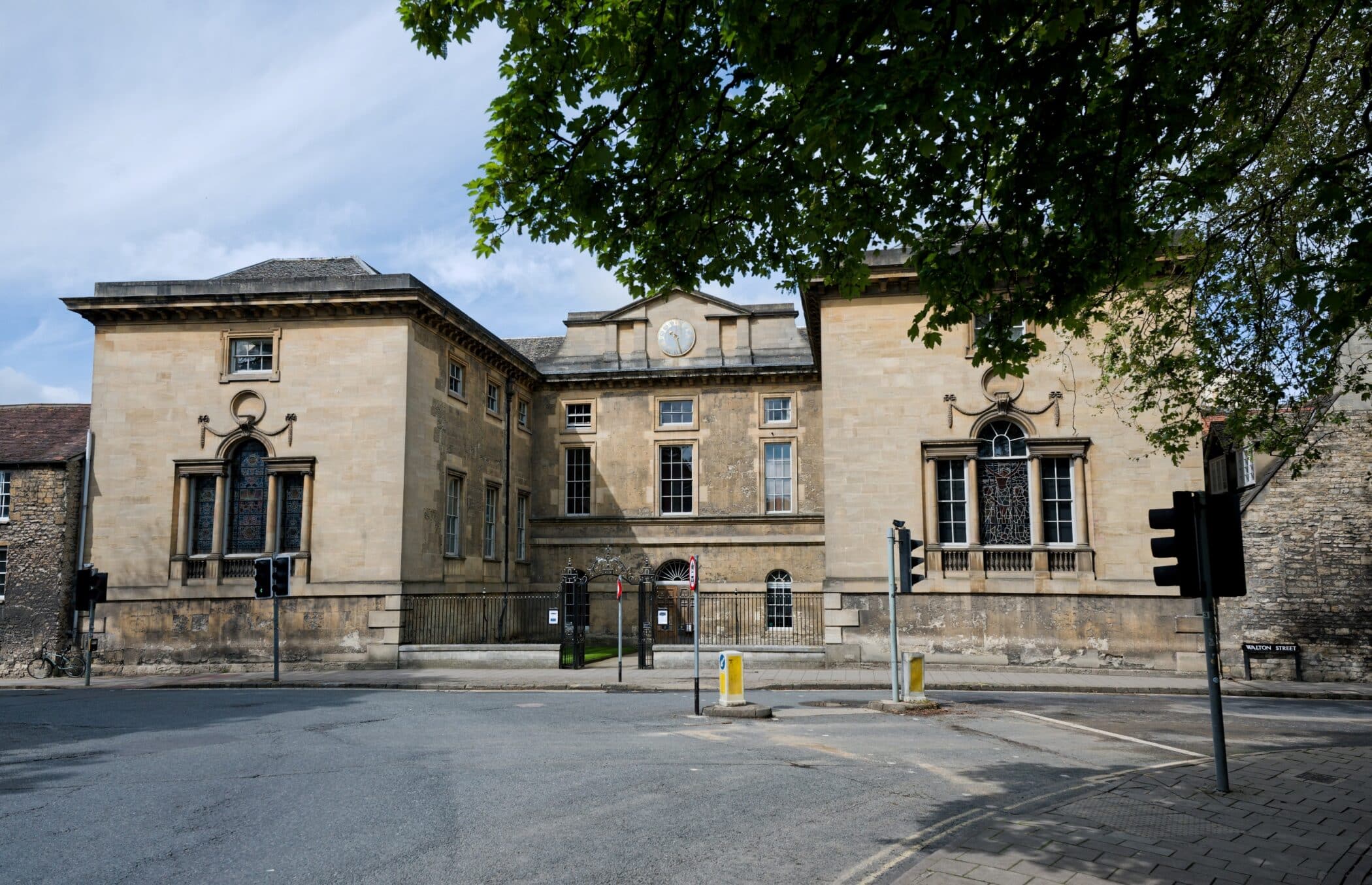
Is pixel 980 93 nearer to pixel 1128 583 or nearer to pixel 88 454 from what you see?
pixel 1128 583

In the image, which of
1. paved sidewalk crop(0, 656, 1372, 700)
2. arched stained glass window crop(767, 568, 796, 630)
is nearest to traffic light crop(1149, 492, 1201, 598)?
paved sidewalk crop(0, 656, 1372, 700)

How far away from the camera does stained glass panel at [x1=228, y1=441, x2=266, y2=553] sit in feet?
80.8

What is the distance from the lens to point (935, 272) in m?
8.02

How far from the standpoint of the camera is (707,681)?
20.1 meters

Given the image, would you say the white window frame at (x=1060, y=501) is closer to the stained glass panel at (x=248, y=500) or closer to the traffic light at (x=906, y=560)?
the traffic light at (x=906, y=560)

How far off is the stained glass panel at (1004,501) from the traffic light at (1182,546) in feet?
50.5

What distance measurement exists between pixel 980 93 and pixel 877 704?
414 inches

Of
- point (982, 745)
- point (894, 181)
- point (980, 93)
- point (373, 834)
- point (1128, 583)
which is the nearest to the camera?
point (980, 93)

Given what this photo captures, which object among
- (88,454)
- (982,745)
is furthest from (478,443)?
(982,745)

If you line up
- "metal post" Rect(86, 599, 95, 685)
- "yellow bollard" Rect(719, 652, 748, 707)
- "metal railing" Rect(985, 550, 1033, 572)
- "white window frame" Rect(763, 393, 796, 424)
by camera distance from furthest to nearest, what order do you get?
"white window frame" Rect(763, 393, 796, 424) < "metal railing" Rect(985, 550, 1033, 572) < "metal post" Rect(86, 599, 95, 685) < "yellow bollard" Rect(719, 652, 748, 707)

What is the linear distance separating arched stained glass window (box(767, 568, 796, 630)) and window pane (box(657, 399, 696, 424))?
5.80 m

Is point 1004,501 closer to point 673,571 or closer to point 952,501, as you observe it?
point 952,501

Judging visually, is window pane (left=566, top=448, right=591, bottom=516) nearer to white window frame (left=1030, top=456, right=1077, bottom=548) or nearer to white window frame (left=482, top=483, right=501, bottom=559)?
white window frame (left=482, top=483, right=501, bottom=559)

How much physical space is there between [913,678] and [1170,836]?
818 cm
